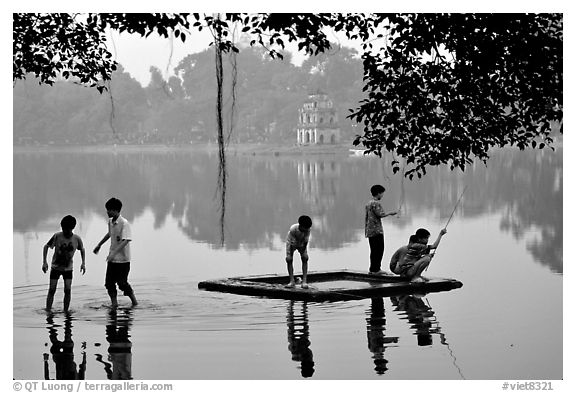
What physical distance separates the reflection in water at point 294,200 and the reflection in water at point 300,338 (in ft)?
18.9

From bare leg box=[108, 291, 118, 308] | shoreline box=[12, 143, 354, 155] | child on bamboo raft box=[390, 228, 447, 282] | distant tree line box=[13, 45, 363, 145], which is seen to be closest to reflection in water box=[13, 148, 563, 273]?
child on bamboo raft box=[390, 228, 447, 282]

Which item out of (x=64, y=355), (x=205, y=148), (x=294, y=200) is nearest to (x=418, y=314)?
(x=64, y=355)

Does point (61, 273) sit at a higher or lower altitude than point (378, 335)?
higher

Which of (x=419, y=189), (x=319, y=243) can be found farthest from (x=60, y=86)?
(x=319, y=243)

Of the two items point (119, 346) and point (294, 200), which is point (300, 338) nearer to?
point (119, 346)

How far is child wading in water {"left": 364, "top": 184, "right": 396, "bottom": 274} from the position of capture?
15812 millimetres

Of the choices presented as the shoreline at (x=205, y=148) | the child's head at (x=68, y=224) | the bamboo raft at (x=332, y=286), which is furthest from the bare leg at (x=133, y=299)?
the shoreline at (x=205, y=148)

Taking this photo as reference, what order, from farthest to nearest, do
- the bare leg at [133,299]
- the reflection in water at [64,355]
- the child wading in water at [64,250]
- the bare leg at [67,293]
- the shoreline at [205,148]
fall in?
the shoreline at [205,148], the bare leg at [133,299], the bare leg at [67,293], the child wading in water at [64,250], the reflection in water at [64,355]

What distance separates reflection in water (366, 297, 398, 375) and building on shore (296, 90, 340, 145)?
100198mm

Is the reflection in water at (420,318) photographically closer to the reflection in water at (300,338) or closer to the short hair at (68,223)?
the reflection in water at (300,338)

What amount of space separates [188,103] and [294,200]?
88837mm

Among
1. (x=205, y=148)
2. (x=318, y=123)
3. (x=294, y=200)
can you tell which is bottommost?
(x=294, y=200)

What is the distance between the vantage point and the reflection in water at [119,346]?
10.5 meters

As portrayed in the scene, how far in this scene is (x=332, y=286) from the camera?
52.6 feet
